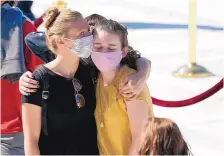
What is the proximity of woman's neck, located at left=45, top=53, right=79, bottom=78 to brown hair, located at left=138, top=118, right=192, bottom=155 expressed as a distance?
67 cm

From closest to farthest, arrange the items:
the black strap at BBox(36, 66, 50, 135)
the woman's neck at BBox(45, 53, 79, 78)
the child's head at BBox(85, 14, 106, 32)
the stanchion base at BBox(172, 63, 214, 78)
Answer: the black strap at BBox(36, 66, 50, 135) < the woman's neck at BBox(45, 53, 79, 78) < the child's head at BBox(85, 14, 106, 32) < the stanchion base at BBox(172, 63, 214, 78)

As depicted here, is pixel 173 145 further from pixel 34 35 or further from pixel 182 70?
pixel 182 70

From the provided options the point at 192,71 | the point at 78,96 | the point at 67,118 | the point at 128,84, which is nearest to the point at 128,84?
the point at 128,84

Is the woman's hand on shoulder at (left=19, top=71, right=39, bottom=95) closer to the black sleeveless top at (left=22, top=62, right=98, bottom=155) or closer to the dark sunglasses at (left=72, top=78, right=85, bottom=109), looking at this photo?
the black sleeveless top at (left=22, top=62, right=98, bottom=155)

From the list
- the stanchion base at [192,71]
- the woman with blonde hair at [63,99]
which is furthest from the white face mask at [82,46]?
the stanchion base at [192,71]

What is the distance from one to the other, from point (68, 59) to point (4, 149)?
4.00 ft

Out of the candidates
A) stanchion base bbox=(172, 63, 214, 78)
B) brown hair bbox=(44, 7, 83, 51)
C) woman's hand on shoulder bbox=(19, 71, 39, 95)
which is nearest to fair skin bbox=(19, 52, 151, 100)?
woman's hand on shoulder bbox=(19, 71, 39, 95)

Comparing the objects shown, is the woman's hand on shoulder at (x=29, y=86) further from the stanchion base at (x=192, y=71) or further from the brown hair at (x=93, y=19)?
the stanchion base at (x=192, y=71)

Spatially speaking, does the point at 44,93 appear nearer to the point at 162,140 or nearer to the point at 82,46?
the point at 82,46

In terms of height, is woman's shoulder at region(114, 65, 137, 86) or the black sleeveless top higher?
woman's shoulder at region(114, 65, 137, 86)

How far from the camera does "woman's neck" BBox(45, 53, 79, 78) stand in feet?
9.86

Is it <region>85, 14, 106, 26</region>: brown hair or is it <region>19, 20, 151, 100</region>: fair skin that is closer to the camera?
<region>19, 20, 151, 100</region>: fair skin

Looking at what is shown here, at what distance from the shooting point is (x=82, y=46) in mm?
3043

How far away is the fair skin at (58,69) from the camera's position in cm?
291
